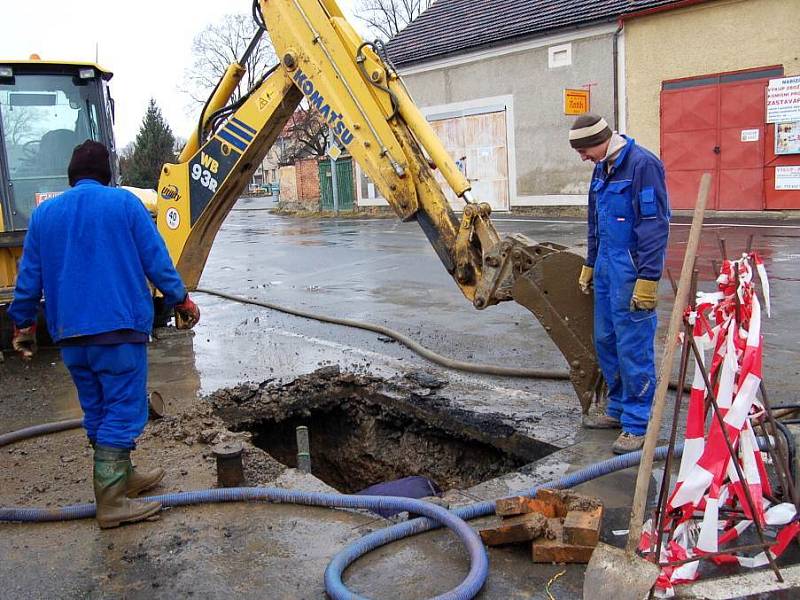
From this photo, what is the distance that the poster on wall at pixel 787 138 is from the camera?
16078 millimetres

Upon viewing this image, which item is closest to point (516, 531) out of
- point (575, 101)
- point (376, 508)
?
point (376, 508)

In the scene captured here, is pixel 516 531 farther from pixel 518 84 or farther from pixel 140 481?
pixel 518 84

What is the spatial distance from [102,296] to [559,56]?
60.5 ft

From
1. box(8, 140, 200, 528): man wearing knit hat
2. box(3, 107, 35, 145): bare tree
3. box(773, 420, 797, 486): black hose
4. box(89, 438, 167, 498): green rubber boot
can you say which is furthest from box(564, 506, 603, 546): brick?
box(3, 107, 35, 145): bare tree

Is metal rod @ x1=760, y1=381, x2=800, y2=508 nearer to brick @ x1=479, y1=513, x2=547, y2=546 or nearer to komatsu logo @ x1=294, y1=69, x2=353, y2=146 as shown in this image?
brick @ x1=479, y1=513, x2=547, y2=546

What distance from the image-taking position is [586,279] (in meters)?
4.75

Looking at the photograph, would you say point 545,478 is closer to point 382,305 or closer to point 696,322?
point 696,322

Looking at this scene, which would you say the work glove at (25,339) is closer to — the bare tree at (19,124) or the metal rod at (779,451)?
the metal rod at (779,451)

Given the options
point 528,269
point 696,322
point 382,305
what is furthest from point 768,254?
point 696,322

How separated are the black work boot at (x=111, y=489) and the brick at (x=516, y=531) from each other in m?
1.74

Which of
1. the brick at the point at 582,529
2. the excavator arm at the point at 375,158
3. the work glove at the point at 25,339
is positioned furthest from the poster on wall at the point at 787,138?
the work glove at the point at 25,339

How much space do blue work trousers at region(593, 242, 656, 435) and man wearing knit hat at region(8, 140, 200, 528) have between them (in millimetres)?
2405

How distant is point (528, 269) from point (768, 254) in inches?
311

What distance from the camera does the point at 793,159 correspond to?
639 inches
